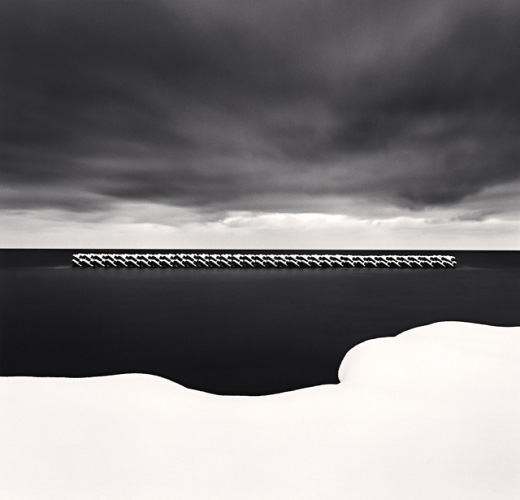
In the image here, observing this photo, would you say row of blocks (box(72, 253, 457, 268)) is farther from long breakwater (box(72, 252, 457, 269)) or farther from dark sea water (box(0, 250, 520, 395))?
dark sea water (box(0, 250, 520, 395))

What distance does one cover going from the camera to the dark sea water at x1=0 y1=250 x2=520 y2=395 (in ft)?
43.2

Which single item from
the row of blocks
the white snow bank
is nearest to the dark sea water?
the white snow bank

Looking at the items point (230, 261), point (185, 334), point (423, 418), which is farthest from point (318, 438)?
point (230, 261)

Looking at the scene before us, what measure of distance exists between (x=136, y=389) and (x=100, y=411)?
46.5 inches

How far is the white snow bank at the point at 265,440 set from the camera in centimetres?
429

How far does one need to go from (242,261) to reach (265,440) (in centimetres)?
6424

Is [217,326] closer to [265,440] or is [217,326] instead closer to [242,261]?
[265,440]

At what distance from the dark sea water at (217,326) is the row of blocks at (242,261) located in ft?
98.4

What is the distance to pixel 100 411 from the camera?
6.25m

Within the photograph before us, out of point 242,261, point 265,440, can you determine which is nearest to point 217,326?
point 265,440

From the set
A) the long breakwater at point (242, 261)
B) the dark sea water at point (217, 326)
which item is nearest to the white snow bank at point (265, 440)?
the dark sea water at point (217, 326)

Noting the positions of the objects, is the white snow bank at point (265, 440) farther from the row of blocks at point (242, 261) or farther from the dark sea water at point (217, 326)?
the row of blocks at point (242, 261)

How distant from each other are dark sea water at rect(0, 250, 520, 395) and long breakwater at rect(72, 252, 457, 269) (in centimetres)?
3000

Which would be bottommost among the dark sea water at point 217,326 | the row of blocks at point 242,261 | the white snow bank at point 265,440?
the dark sea water at point 217,326
